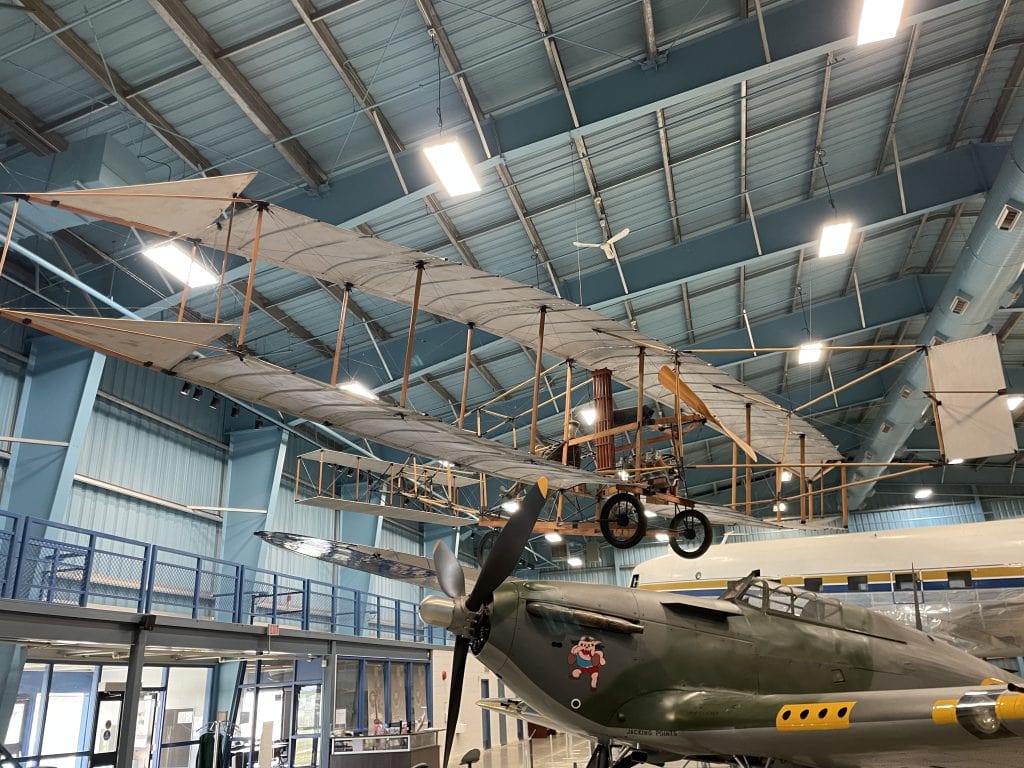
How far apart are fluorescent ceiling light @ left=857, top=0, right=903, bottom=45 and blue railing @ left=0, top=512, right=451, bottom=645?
42.5 ft

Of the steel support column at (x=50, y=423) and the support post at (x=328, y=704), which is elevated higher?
the steel support column at (x=50, y=423)

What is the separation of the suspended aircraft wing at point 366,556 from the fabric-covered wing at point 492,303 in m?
5.88

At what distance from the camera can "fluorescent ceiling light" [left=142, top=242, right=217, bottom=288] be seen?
41.1 ft

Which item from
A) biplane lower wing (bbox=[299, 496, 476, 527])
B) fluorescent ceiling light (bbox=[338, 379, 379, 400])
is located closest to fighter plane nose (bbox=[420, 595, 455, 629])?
fluorescent ceiling light (bbox=[338, 379, 379, 400])

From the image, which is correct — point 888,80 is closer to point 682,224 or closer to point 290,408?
point 682,224

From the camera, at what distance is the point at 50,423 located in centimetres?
1473

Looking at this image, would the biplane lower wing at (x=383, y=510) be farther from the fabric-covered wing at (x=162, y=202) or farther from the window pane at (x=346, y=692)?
the fabric-covered wing at (x=162, y=202)

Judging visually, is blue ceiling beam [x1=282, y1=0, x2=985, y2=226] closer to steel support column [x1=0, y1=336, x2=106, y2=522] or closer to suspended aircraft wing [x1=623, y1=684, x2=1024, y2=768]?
steel support column [x1=0, y1=336, x2=106, y2=522]

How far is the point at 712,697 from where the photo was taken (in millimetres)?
6738

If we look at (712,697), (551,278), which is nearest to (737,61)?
(551,278)

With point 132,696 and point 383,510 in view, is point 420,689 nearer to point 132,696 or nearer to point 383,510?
point 383,510

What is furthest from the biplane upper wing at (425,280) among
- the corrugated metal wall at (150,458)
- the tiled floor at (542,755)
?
the corrugated metal wall at (150,458)

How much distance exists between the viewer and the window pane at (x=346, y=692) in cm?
1827

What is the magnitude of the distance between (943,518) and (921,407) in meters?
17.2
